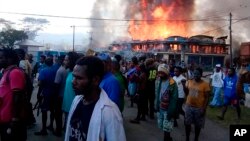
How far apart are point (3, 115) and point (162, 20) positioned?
63.6 meters

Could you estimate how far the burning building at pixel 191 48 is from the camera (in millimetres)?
59844

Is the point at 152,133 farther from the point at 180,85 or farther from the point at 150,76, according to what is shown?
the point at 150,76

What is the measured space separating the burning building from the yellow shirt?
49449 millimetres

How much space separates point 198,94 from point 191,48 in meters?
54.9

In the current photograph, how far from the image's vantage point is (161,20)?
221ft

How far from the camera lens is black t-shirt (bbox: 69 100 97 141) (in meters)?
2.70

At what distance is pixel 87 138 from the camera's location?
8.60ft

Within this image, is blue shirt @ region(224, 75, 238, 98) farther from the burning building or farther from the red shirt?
the burning building

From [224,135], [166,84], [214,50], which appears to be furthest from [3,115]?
[214,50]

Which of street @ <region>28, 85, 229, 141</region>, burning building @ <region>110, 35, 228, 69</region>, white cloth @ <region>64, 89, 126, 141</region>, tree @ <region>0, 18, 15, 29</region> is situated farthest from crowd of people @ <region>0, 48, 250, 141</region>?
tree @ <region>0, 18, 15, 29</region>

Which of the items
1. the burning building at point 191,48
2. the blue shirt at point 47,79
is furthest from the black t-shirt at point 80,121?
the burning building at point 191,48

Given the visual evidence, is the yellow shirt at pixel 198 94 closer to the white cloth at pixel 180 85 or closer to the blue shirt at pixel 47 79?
the white cloth at pixel 180 85

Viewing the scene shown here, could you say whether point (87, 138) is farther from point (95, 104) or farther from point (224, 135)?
point (224, 135)

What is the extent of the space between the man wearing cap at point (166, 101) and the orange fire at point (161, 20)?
57300 millimetres
